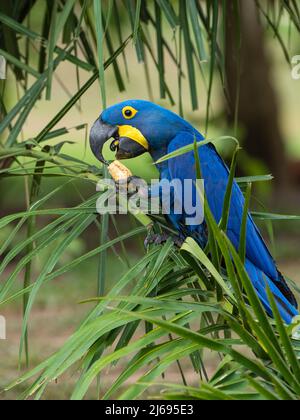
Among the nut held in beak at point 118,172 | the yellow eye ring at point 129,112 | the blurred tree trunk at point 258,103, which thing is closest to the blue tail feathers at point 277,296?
the nut held in beak at point 118,172

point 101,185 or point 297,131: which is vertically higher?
point 297,131

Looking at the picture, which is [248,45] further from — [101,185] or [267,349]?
[267,349]

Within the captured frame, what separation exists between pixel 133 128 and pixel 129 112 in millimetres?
28

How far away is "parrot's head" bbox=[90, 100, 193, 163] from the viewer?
1240 millimetres

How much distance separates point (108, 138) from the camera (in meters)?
1.24

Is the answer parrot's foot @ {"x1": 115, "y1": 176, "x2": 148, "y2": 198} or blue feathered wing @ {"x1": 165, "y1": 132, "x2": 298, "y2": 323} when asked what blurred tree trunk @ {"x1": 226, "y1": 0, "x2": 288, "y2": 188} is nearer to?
blue feathered wing @ {"x1": 165, "y1": 132, "x2": 298, "y2": 323}

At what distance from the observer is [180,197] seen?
1.14 m

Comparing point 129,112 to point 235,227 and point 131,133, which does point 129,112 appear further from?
point 235,227

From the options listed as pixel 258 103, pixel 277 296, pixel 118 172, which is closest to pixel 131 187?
pixel 118 172

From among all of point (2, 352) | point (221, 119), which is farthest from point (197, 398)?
point (221, 119)

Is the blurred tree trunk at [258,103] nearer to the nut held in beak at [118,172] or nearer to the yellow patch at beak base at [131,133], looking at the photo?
the yellow patch at beak base at [131,133]

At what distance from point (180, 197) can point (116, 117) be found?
20 cm

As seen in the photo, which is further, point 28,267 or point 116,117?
point 116,117

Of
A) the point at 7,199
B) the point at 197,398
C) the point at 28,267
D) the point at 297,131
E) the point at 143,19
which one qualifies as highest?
the point at 297,131
